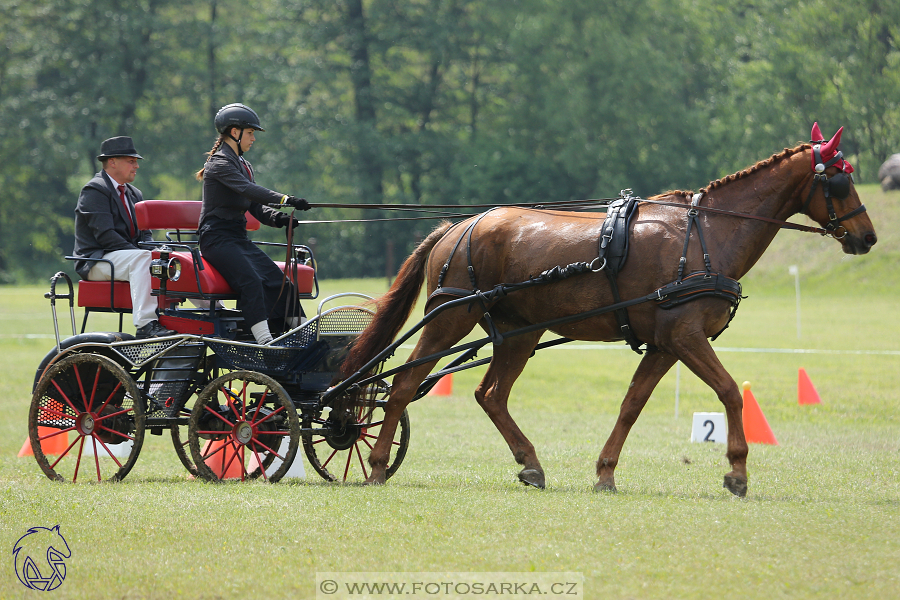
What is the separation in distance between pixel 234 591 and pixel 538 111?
1674 inches

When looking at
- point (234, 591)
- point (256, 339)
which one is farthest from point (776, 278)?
point (234, 591)

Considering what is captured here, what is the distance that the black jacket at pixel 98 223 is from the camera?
7266 mm

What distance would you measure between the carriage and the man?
108 mm

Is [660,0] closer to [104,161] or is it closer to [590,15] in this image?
[590,15]

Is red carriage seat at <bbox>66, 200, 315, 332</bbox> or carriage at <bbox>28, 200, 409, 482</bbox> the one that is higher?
red carriage seat at <bbox>66, 200, 315, 332</bbox>

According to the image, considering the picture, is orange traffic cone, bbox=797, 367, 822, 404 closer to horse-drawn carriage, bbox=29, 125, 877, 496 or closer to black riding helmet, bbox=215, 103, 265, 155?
horse-drawn carriage, bbox=29, 125, 877, 496

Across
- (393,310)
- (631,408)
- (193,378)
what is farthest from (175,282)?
(631,408)

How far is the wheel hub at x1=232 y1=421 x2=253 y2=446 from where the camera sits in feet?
21.7

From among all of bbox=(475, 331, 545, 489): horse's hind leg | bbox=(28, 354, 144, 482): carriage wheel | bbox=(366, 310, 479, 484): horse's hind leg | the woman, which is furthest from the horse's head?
bbox=(28, 354, 144, 482): carriage wheel

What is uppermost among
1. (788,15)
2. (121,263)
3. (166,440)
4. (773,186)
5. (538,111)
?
(788,15)

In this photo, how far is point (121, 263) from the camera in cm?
710

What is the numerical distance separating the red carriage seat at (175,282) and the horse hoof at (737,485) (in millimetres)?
→ 3371

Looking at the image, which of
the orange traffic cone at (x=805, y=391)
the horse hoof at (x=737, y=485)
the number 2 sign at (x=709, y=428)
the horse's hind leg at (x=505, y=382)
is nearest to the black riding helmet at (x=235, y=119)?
the horse's hind leg at (x=505, y=382)

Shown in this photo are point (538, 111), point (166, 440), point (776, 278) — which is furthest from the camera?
point (538, 111)
